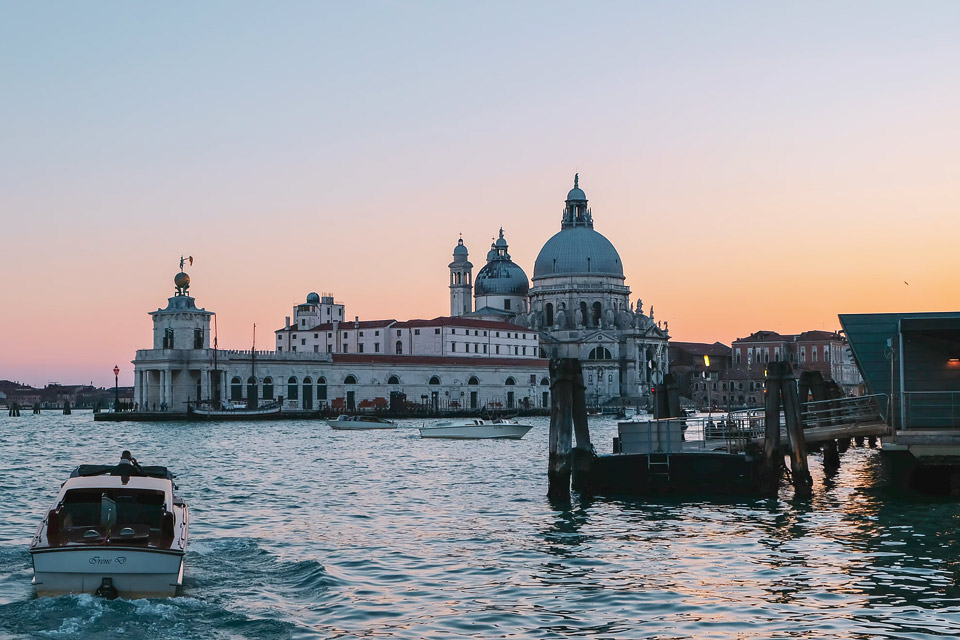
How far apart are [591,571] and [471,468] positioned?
2038 cm

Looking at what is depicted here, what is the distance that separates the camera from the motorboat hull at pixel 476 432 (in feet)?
197

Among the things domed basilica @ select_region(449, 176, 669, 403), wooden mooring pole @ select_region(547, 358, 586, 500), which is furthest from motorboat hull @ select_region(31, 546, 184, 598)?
domed basilica @ select_region(449, 176, 669, 403)

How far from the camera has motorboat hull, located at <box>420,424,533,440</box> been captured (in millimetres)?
60062

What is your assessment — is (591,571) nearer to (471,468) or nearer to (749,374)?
(471,468)

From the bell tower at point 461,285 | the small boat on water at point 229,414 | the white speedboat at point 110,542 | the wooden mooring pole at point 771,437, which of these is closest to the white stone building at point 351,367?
the small boat on water at point 229,414

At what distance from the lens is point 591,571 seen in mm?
17609

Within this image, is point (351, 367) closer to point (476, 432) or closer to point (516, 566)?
point (476, 432)

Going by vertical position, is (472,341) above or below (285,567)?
above

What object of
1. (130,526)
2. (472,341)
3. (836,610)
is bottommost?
(836,610)

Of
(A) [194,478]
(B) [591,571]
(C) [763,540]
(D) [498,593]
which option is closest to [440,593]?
(D) [498,593]

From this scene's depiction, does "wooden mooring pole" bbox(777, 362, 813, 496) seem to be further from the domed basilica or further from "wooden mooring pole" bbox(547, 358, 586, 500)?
the domed basilica

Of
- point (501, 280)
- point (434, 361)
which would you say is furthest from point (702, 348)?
point (434, 361)

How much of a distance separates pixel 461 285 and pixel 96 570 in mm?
128532

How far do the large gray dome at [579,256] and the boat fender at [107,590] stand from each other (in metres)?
114
